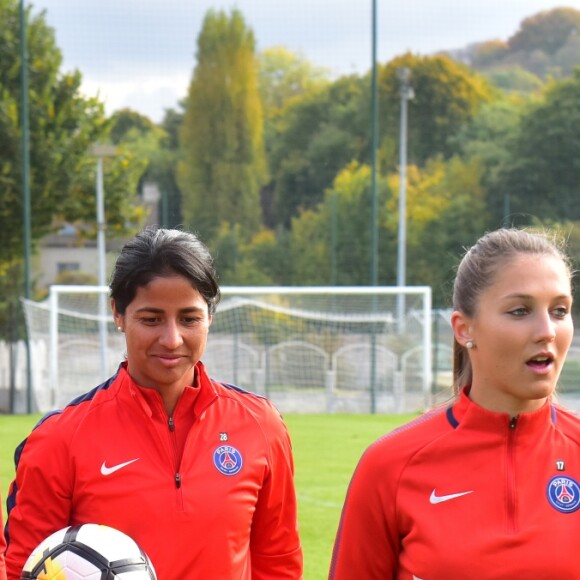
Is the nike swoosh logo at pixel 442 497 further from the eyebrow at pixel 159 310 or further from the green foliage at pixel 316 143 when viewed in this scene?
the green foliage at pixel 316 143

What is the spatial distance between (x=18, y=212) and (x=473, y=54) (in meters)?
23.9

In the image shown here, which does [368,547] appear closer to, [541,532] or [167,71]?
[541,532]

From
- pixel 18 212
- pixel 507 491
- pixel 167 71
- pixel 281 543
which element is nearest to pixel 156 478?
pixel 281 543

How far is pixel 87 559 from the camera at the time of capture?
81.6 inches

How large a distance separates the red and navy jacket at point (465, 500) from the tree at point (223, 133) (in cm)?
2126

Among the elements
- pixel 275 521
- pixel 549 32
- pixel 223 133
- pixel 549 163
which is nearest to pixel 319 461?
pixel 275 521

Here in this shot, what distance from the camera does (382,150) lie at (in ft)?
91.9

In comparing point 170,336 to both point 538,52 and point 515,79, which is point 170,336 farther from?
point 538,52

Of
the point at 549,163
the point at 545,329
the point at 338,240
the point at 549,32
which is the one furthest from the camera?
the point at 549,32

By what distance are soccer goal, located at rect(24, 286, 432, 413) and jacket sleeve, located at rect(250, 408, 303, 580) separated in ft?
35.2

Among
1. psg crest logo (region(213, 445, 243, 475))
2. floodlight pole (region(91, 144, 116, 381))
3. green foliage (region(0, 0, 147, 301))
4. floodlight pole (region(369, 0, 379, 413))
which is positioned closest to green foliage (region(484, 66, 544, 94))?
green foliage (region(0, 0, 147, 301))

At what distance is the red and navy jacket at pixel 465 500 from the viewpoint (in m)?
1.88

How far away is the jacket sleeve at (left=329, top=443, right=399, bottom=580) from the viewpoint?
1.97 metres

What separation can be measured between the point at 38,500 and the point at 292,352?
1186 centimetres
